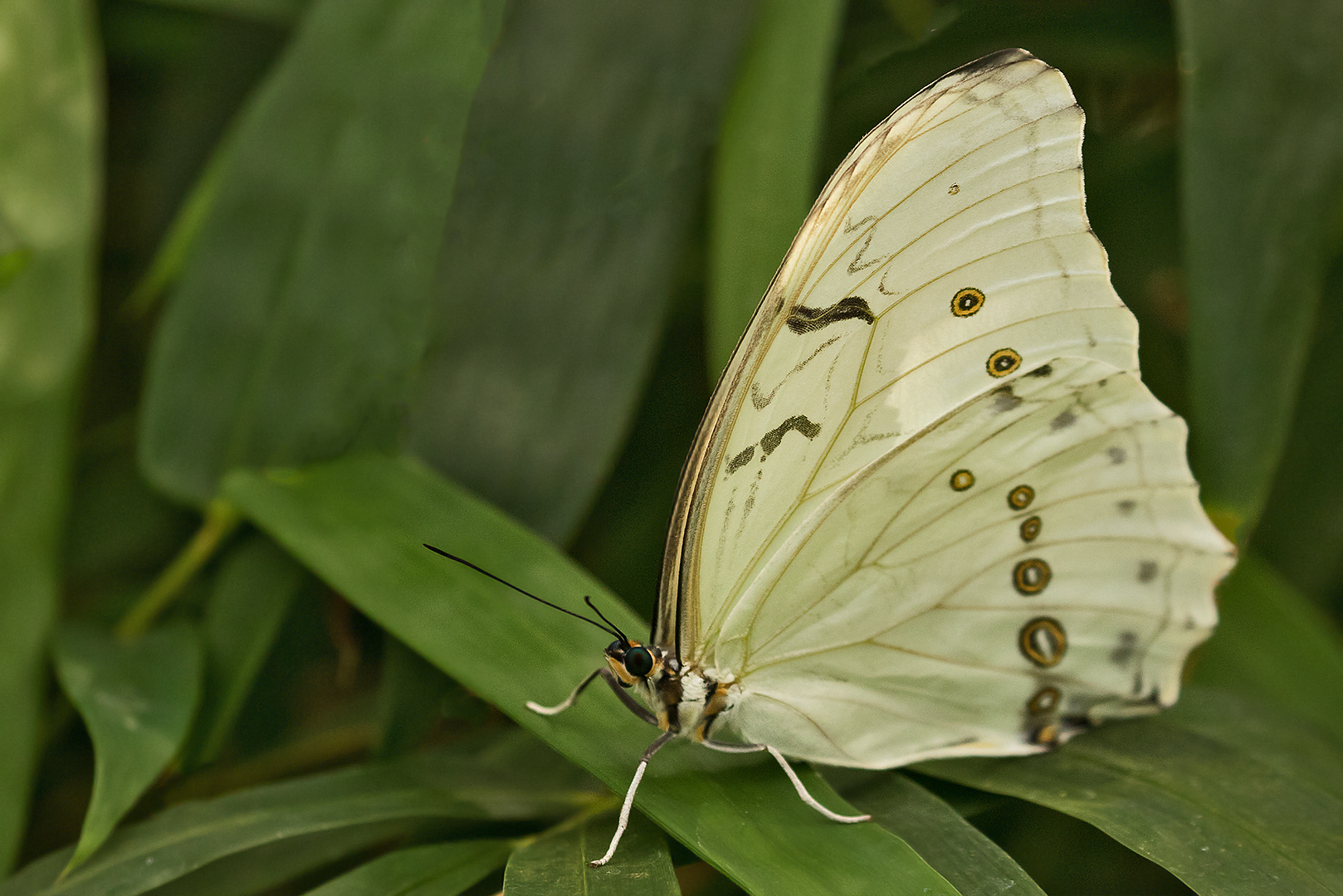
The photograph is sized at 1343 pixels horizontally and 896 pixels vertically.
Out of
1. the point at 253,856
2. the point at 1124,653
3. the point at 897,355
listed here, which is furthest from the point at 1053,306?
the point at 253,856

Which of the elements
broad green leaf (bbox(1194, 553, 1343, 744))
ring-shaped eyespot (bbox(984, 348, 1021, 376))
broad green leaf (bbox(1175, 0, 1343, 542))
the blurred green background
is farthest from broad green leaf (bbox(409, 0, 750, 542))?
broad green leaf (bbox(1194, 553, 1343, 744))

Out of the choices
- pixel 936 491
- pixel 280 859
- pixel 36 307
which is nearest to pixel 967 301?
pixel 936 491

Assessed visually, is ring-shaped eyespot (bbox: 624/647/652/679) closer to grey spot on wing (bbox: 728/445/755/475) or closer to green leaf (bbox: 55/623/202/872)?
grey spot on wing (bbox: 728/445/755/475)

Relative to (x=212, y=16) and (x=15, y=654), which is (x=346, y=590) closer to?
(x=15, y=654)

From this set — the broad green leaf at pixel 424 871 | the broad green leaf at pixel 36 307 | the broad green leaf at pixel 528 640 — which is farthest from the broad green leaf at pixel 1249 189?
the broad green leaf at pixel 36 307

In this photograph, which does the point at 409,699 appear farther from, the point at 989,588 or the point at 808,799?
the point at 989,588
